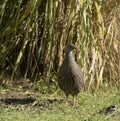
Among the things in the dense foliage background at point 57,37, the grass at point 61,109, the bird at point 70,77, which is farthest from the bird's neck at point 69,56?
the grass at point 61,109

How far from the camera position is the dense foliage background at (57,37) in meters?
7.03

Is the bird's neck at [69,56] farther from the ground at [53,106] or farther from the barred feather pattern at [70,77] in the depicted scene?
the ground at [53,106]

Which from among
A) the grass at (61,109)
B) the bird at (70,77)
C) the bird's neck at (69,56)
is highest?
the bird's neck at (69,56)

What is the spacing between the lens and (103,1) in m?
7.26

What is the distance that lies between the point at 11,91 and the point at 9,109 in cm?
114

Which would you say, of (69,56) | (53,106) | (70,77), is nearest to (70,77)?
(70,77)

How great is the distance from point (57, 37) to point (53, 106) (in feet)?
4.38

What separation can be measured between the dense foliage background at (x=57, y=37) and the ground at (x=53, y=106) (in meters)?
0.25

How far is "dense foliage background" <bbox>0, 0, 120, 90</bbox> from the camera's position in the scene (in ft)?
23.1

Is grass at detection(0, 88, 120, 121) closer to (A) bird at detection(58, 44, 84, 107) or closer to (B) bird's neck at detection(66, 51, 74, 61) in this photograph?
(A) bird at detection(58, 44, 84, 107)

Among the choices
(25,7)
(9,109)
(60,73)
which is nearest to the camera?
(9,109)

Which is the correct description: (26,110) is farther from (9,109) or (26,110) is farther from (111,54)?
(111,54)

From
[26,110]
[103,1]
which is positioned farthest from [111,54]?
[26,110]

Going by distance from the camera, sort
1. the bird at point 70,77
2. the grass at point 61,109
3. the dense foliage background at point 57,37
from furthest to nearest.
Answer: the dense foliage background at point 57,37 → the bird at point 70,77 → the grass at point 61,109
